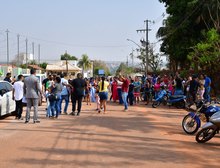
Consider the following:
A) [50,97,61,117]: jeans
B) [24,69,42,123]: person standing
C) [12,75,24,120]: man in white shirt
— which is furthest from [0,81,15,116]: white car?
[50,97,61,117]: jeans

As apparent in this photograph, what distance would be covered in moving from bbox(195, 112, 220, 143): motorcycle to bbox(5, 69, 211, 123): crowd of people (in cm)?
199

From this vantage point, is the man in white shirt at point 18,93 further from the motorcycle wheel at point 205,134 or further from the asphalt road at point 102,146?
the motorcycle wheel at point 205,134

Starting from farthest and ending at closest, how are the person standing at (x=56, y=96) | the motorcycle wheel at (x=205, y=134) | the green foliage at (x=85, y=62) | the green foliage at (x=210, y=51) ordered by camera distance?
the green foliage at (x=85, y=62), the green foliage at (x=210, y=51), the person standing at (x=56, y=96), the motorcycle wheel at (x=205, y=134)

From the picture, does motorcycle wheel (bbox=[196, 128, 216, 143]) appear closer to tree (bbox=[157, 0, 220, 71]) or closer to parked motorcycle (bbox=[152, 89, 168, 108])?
parked motorcycle (bbox=[152, 89, 168, 108])

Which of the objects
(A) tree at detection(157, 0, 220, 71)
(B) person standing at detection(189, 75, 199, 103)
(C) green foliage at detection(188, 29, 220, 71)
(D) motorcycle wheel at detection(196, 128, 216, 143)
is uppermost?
(A) tree at detection(157, 0, 220, 71)

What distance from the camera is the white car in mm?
14233

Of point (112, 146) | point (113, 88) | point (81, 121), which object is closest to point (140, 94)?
point (113, 88)

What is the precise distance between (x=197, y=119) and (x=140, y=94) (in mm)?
15368

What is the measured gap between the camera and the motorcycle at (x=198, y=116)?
35.3ft

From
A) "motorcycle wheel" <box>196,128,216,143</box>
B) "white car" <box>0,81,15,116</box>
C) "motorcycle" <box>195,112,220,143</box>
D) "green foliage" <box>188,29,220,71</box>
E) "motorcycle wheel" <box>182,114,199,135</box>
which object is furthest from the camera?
"green foliage" <box>188,29,220,71</box>

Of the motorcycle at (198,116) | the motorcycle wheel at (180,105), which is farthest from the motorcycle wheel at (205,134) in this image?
the motorcycle wheel at (180,105)

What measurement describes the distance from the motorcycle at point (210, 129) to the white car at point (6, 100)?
24.3ft

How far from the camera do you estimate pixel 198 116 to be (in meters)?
11.1

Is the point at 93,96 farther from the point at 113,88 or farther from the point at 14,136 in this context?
the point at 14,136
